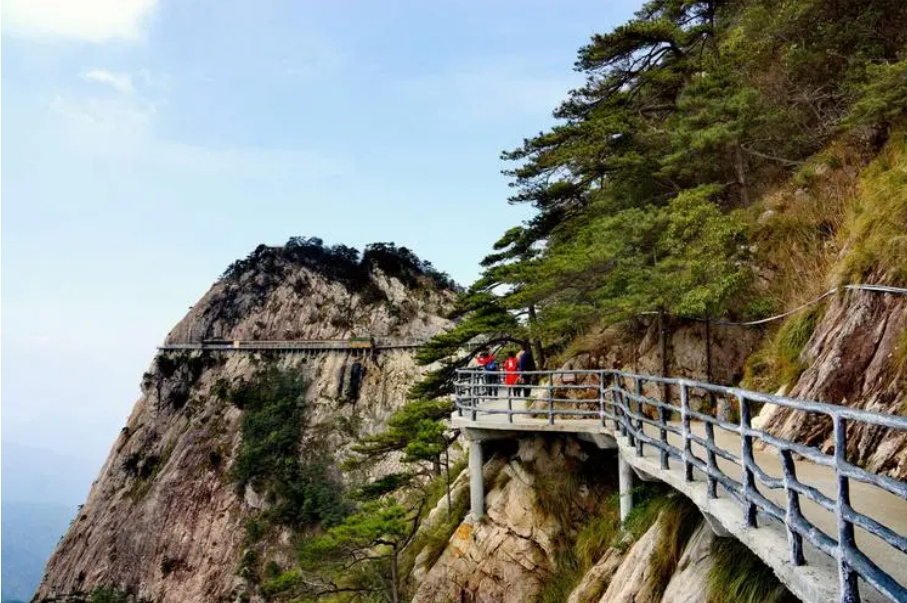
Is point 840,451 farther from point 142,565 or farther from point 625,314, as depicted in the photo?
point 142,565

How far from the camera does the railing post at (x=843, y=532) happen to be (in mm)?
2801

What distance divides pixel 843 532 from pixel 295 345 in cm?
5083

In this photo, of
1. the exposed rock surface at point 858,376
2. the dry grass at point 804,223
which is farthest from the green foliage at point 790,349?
the dry grass at point 804,223

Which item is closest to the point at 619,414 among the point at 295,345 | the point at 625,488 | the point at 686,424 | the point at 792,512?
the point at 625,488

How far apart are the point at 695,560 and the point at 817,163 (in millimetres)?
10653

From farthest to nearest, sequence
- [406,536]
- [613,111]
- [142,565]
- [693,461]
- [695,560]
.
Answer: [142,565] < [613,111] < [406,536] < [695,560] < [693,461]

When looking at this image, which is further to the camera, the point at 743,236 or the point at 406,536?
the point at 406,536

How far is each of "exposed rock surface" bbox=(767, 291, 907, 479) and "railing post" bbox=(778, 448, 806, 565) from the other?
8.55 ft

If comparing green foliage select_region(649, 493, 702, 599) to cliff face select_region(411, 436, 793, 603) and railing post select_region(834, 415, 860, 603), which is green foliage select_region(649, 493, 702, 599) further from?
railing post select_region(834, 415, 860, 603)

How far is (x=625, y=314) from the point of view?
12.1m

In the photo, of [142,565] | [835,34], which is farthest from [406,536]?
[142,565]

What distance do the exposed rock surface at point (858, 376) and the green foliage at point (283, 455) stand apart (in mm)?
35613

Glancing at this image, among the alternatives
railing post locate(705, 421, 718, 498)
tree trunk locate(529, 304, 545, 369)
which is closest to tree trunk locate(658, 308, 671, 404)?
tree trunk locate(529, 304, 545, 369)

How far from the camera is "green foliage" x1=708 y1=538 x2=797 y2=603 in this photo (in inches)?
163
